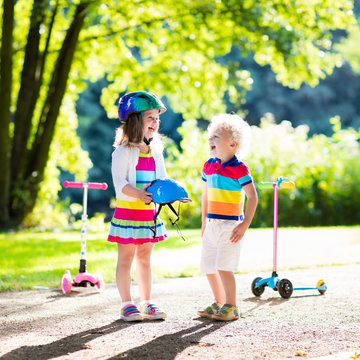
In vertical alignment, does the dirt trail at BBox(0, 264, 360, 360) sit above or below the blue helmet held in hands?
below

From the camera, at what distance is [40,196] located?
45.2 feet

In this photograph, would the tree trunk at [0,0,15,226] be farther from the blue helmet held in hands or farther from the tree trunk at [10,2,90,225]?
the blue helmet held in hands

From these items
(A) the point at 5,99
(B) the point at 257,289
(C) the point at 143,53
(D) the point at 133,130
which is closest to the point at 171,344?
(D) the point at 133,130

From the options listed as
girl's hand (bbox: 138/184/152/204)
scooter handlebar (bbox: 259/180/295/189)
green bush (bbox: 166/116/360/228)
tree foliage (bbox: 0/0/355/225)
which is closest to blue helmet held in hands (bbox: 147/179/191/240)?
girl's hand (bbox: 138/184/152/204)

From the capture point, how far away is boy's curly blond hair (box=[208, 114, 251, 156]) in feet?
15.0

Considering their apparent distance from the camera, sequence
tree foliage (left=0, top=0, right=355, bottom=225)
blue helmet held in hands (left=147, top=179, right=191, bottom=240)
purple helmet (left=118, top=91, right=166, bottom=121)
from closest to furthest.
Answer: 1. blue helmet held in hands (left=147, top=179, right=191, bottom=240)
2. purple helmet (left=118, top=91, right=166, bottom=121)
3. tree foliage (left=0, top=0, right=355, bottom=225)

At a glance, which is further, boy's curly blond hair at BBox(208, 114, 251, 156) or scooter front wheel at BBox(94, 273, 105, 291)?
scooter front wheel at BBox(94, 273, 105, 291)

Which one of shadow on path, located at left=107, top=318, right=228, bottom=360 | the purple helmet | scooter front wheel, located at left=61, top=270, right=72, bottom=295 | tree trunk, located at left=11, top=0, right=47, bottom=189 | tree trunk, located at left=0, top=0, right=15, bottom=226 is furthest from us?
tree trunk, located at left=11, top=0, right=47, bottom=189

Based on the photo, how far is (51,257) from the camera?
8297mm

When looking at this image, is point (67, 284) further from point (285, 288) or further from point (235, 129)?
point (235, 129)

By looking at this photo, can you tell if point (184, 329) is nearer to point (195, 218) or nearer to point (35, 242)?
point (35, 242)

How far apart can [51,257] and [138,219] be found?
4.08 m

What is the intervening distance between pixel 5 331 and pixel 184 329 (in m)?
1.13

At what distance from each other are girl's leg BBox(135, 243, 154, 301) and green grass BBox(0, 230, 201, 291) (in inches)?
72.0
